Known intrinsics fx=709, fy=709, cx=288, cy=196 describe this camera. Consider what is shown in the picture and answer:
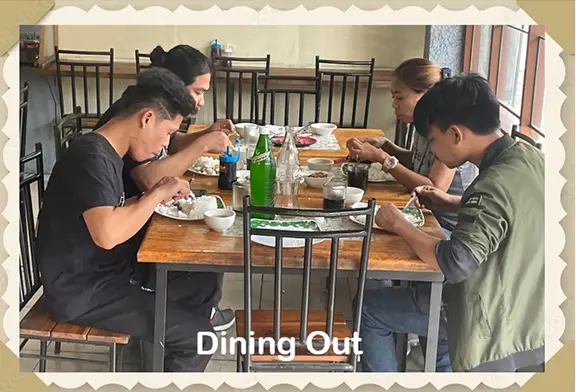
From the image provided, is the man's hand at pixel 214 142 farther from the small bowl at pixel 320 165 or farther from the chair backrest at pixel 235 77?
the chair backrest at pixel 235 77

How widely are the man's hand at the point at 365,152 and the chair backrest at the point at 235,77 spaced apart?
1232mm

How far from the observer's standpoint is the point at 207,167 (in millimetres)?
2043

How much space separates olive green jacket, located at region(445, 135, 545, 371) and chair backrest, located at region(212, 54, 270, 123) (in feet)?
6.35

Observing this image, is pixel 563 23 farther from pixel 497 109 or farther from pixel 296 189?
pixel 296 189

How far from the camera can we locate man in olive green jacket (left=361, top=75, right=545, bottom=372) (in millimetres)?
1423

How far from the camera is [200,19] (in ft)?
4.50

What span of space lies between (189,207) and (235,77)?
2009 millimetres

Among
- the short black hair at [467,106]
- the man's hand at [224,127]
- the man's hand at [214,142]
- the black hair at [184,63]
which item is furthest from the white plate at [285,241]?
the man's hand at [224,127]

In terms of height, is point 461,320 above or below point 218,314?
above

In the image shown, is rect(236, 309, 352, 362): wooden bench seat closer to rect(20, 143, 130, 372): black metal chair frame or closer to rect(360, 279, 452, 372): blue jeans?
rect(360, 279, 452, 372): blue jeans

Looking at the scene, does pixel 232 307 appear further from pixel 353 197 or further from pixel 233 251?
pixel 233 251

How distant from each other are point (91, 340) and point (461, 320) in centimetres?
83

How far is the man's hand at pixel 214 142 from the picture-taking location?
1.93 m

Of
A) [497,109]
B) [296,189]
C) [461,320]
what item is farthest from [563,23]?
[296,189]
